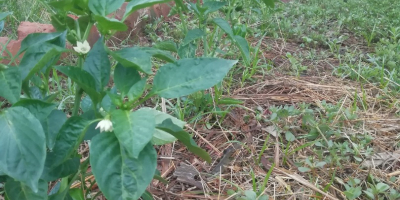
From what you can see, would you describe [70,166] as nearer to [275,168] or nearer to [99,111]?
[99,111]

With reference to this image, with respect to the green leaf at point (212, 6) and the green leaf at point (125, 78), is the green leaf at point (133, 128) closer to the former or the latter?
the green leaf at point (125, 78)

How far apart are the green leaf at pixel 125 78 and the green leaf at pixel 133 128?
89mm

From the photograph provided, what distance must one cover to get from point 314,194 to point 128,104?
A: 78cm

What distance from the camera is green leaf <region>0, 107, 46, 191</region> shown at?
63 centimetres

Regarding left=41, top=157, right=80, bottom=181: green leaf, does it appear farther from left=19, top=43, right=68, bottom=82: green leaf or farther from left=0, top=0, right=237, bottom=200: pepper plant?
left=19, top=43, right=68, bottom=82: green leaf

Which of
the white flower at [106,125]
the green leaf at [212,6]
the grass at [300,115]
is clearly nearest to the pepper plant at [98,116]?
the white flower at [106,125]

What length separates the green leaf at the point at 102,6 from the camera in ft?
2.49

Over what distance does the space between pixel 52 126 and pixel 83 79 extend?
0.15m

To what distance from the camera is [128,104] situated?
0.71 meters

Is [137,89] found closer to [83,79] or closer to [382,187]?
[83,79]

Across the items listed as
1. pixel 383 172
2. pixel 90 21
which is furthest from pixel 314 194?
pixel 90 21

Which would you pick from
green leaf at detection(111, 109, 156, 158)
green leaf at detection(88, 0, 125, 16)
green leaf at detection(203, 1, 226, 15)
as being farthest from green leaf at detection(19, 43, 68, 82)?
green leaf at detection(203, 1, 226, 15)

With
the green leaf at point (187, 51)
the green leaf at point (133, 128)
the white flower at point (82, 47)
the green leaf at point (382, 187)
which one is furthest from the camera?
the green leaf at point (187, 51)

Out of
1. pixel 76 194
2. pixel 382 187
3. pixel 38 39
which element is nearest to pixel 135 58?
pixel 38 39
